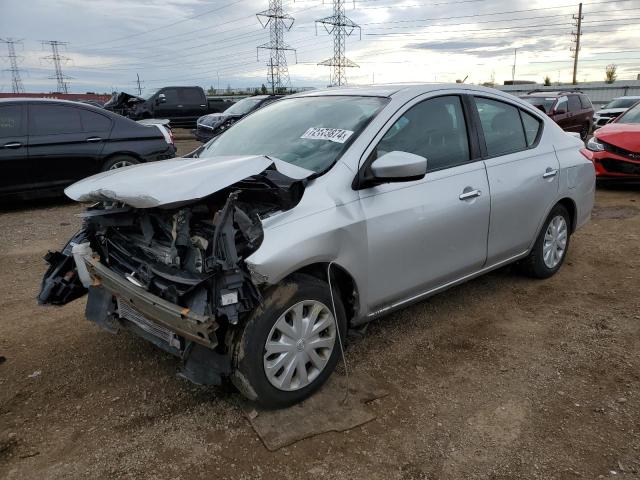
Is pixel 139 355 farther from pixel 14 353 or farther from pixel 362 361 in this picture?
pixel 362 361

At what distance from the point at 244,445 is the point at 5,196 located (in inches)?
254

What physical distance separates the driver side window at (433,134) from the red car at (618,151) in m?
5.63

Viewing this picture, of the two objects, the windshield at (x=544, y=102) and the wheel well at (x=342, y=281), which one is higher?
the windshield at (x=544, y=102)

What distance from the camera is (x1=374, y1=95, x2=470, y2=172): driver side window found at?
332 cm

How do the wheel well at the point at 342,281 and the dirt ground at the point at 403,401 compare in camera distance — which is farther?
the wheel well at the point at 342,281

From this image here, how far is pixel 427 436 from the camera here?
267 cm

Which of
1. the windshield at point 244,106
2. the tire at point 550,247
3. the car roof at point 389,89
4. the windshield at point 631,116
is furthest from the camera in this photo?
the windshield at point 244,106

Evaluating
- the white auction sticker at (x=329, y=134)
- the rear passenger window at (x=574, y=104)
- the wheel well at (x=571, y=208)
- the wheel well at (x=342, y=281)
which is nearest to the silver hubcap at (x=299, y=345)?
the wheel well at (x=342, y=281)

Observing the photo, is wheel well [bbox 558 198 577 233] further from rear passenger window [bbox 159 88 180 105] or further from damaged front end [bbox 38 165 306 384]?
rear passenger window [bbox 159 88 180 105]

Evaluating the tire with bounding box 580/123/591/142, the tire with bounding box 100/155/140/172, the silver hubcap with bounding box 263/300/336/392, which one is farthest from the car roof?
the tire with bounding box 580/123/591/142

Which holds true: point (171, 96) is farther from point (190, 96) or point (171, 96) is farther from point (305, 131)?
point (305, 131)

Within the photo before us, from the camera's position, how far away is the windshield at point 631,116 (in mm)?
9031

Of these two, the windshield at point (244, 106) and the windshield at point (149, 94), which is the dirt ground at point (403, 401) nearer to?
the windshield at point (244, 106)

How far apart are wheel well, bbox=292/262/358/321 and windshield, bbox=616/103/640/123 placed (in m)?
8.18
